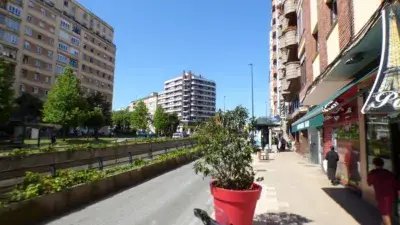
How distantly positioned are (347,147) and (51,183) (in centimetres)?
972

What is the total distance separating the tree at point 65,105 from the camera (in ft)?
143

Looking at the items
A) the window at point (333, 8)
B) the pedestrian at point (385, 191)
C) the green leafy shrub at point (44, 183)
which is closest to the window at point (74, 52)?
the green leafy shrub at point (44, 183)

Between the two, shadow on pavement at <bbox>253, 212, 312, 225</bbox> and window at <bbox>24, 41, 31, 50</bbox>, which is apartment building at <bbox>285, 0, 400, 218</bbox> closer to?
shadow on pavement at <bbox>253, 212, 312, 225</bbox>

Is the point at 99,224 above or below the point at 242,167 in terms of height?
below

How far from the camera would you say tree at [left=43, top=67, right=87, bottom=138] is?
43438 mm

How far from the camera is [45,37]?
61.5 m

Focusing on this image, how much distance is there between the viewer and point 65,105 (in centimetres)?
4400

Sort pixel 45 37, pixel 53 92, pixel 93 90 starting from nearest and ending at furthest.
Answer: pixel 53 92 < pixel 45 37 < pixel 93 90

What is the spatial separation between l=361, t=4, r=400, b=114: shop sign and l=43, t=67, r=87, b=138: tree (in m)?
44.7

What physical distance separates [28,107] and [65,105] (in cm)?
1490

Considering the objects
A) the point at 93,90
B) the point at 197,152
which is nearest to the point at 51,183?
the point at 197,152

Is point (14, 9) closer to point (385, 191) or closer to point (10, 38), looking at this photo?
point (10, 38)

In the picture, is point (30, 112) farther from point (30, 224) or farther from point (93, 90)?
point (30, 224)

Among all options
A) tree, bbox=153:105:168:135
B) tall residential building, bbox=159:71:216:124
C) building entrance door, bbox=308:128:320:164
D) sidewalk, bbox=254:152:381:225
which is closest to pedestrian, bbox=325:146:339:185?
sidewalk, bbox=254:152:381:225
